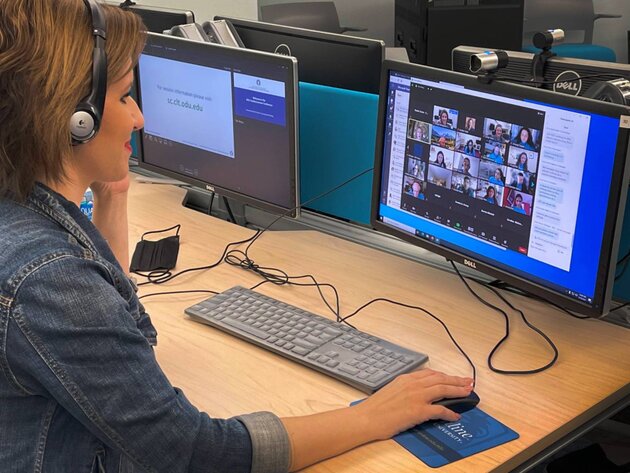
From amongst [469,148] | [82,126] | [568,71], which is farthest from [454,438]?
[568,71]

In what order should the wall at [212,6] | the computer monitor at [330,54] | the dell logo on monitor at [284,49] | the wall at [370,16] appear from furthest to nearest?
the wall at [370,16] → the wall at [212,6] → the dell logo on monitor at [284,49] → the computer monitor at [330,54]

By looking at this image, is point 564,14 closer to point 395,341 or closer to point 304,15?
point 304,15

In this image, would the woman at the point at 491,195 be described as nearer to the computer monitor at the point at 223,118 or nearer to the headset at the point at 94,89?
the computer monitor at the point at 223,118

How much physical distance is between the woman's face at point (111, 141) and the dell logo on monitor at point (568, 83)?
0.85 metres

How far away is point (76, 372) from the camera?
3.21 ft

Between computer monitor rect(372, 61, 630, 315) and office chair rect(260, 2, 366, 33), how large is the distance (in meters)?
2.97

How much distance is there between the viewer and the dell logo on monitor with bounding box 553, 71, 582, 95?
5.26 feet

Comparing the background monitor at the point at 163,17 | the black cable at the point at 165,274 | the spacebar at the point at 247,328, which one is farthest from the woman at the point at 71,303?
the background monitor at the point at 163,17

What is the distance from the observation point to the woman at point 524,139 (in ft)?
4.62

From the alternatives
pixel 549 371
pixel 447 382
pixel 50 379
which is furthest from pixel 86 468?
pixel 549 371

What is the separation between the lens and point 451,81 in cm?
153

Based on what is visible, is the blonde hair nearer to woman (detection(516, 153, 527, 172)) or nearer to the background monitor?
woman (detection(516, 153, 527, 172))

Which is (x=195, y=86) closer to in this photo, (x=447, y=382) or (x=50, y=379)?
(x=447, y=382)

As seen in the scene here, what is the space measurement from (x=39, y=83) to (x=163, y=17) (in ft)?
5.19
